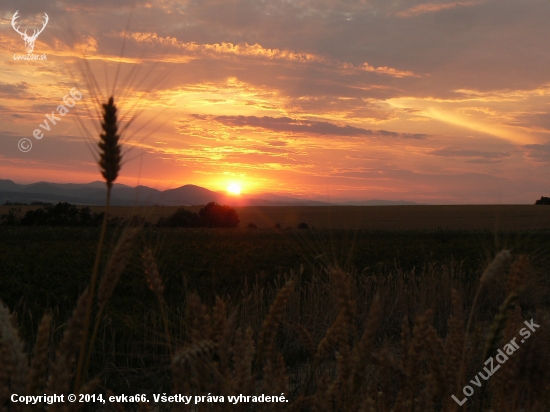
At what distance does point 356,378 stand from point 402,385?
382 mm

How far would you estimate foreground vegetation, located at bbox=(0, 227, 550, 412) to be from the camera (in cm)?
149

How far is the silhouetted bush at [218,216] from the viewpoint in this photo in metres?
42.3

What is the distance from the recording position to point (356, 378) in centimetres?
163

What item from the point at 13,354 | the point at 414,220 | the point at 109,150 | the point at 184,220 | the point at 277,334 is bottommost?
the point at 277,334

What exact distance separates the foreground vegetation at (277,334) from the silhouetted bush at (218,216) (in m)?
26.2

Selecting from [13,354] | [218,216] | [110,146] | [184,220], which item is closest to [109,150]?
[110,146]

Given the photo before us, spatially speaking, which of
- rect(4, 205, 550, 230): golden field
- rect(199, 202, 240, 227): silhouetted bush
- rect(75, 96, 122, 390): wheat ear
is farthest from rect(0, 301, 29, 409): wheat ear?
rect(199, 202, 240, 227): silhouetted bush

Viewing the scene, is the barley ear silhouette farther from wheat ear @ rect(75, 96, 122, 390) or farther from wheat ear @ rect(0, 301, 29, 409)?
wheat ear @ rect(0, 301, 29, 409)

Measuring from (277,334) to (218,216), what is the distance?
121 ft

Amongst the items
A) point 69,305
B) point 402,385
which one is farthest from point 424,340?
point 69,305

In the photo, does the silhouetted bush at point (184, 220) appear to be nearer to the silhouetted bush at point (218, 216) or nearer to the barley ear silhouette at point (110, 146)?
the silhouetted bush at point (218, 216)

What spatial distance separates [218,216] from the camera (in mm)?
42969

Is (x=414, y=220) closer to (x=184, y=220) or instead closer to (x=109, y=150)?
(x=184, y=220)

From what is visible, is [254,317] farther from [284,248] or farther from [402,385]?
[284,248]
